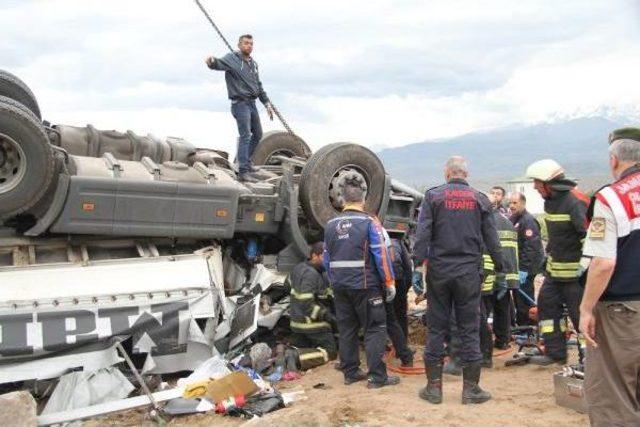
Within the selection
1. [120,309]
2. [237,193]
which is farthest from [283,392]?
[237,193]

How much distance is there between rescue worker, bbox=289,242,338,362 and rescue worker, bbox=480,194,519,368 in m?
1.32

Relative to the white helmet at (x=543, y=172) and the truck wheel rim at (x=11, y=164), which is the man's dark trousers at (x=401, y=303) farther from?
the truck wheel rim at (x=11, y=164)

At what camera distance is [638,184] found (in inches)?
135

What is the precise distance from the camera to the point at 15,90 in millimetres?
6484

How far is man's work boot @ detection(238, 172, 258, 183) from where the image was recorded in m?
7.46

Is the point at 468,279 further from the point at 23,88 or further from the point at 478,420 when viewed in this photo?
the point at 23,88

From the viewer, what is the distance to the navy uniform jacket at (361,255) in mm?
5281

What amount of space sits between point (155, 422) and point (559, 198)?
343cm

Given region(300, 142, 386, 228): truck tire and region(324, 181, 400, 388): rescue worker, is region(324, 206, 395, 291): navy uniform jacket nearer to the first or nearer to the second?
region(324, 181, 400, 388): rescue worker

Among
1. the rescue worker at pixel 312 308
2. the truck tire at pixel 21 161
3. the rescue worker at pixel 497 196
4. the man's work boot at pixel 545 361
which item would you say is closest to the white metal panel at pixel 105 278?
the truck tire at pixel 21 161

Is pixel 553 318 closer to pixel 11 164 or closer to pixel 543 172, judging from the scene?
pixel 543 172

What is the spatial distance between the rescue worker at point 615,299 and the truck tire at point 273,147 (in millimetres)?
5417

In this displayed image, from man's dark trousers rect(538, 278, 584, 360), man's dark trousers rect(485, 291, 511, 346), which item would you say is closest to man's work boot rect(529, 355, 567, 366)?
man's dark trousers rect(538, 278, 584, 360)

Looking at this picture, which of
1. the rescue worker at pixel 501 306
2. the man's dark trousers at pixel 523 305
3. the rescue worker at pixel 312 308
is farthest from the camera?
the man's dark trousers at pixel 523 305
